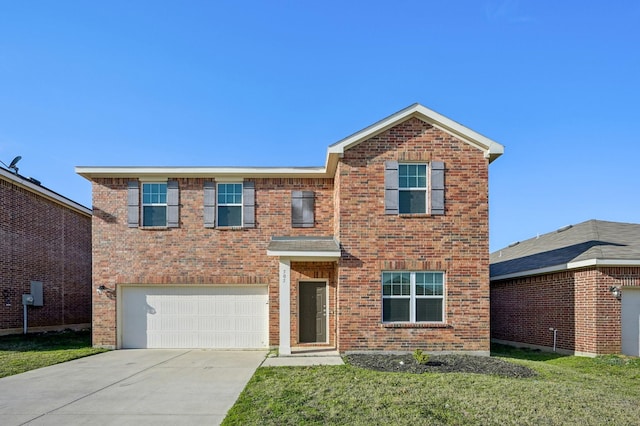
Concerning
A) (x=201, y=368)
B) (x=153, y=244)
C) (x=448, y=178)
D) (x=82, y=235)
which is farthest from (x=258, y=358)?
(x=82, y=235)

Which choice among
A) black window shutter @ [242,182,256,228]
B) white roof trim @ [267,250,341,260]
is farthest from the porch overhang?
black window shutter @ [242,182,256,228]

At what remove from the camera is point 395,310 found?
38.1 feet

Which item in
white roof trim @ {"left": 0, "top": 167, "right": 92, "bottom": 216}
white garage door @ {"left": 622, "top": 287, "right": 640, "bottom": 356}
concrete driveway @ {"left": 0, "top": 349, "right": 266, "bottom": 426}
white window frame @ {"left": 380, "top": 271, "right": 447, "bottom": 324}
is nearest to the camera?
concrete driveway @ {"left": 0, "top": 349, "right": 266, "bottom": 426}

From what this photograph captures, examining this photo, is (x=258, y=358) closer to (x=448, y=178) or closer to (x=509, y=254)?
(x=448, y=178)

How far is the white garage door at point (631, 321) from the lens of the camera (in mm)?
11836

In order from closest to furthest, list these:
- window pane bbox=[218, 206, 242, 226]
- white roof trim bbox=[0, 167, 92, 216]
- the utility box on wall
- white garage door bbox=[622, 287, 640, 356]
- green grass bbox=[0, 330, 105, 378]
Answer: green grass bbox=[0, 330, 105, 378] < white garage door bbox=[622, 287, 640, 356] < window pane bbox=[218, 206, 242, 226] < white roof trim bbox=[0, 167, 92, 216] < the utility box on wall

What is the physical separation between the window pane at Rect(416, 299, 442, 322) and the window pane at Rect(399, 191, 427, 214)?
2.42 m

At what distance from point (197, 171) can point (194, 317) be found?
456 cm

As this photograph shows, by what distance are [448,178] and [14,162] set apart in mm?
16690

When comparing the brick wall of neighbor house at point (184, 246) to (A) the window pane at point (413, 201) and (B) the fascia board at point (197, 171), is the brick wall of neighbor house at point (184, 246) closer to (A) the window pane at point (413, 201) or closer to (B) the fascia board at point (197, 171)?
(B) the fascia board at point (197, 171)

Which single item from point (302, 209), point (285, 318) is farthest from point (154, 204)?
point (285, 318)

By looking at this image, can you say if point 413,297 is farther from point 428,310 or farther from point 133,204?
point 133,204

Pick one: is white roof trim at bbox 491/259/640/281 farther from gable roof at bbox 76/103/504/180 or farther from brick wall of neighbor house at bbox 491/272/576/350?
gable roof at bbox 76/103/504/180

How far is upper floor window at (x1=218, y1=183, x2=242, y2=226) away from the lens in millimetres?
13859
